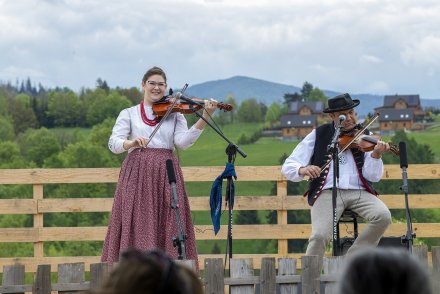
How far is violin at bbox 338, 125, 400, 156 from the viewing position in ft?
21.8

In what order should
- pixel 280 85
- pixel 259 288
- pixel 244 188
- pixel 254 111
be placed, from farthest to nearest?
pixel 280 85, pixel 254 111, pixel 244 188, pixel 259 288

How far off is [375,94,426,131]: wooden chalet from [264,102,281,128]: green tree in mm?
13119

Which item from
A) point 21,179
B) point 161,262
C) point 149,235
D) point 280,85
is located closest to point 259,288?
point 149,235

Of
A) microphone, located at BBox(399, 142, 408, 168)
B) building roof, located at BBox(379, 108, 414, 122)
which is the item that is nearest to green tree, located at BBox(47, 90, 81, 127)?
building roof, located at BBox(379, 108, 414, 122)

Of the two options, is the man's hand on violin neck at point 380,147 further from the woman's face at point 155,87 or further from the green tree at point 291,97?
the green tree at point 291,97

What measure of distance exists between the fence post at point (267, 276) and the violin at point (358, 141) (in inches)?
79.5

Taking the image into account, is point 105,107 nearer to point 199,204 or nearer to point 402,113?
point 402,113

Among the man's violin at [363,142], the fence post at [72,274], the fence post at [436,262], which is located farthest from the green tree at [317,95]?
the fence post at [72,274]

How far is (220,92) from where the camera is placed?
14988cm

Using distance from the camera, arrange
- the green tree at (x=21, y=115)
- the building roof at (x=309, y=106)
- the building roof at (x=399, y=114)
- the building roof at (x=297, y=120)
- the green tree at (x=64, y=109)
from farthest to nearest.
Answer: the green tree at (x=64, y=109), the green tree at (x=21, y=115), the building roof at (x=309, y=106), the building roof at (x=297, y=120), the building roof at (x=399, y=114)

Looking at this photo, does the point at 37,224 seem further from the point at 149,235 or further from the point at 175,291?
the point at 175,291

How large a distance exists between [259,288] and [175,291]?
3.07 meters

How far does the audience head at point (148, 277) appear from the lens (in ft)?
5.90

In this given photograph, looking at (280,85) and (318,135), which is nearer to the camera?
(318,135)
